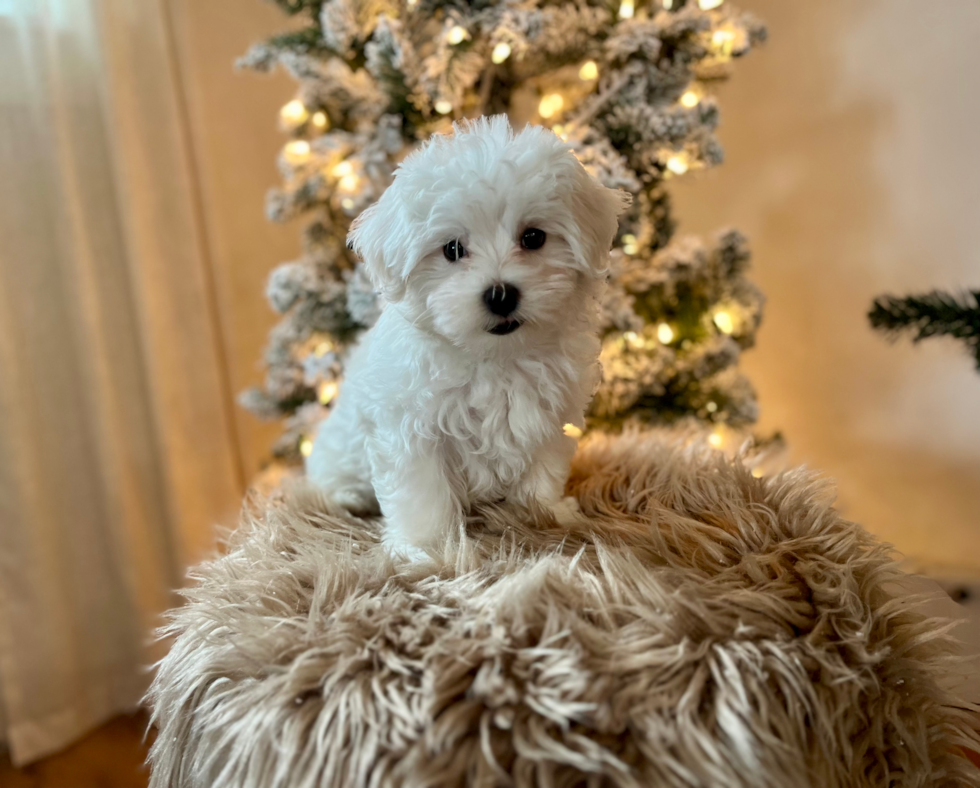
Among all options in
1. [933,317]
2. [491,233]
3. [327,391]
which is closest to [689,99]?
[933,317]

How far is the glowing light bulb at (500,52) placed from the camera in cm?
123

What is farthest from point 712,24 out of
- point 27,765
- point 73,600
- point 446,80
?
point 27,765

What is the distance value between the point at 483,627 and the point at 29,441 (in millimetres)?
1389

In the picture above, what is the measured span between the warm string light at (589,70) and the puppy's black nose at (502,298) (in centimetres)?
82

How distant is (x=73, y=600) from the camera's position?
1.68 meters

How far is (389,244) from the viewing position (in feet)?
2.82

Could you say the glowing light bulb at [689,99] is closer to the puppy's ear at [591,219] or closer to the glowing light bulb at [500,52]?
the glowing light bulb at [500,52]

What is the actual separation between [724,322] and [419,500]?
880mm

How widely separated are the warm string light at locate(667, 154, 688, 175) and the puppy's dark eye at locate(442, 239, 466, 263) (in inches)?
27.1

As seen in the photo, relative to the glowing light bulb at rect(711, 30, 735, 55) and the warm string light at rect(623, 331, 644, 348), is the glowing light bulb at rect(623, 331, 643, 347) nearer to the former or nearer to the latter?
the warm string light at rect(623, 331, 644, 348)

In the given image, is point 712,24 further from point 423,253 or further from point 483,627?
point 483,627

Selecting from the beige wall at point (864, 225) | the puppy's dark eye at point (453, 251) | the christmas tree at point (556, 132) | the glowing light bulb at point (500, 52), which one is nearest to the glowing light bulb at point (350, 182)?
the christmas tree at point (556, 132)

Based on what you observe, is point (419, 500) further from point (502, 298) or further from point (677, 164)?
point (677, 164)

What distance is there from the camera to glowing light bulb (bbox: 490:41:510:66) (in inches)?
48.5
